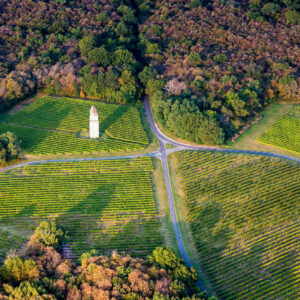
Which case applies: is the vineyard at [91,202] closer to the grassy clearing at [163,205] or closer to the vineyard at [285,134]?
the grassy clearing at [163,205]

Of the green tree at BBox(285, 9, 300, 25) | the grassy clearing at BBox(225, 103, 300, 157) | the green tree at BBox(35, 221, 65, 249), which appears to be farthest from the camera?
the green tree at BBox(285, 9, 300, 25)

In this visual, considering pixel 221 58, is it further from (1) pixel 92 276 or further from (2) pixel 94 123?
(1) pixel 92 276

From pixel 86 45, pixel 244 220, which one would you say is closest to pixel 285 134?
pixel 244 220

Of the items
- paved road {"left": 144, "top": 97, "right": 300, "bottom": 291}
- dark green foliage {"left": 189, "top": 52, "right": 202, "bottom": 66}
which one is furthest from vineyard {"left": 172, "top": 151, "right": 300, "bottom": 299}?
dark green foliage {"left": 189, "top": 52, "right": 202, "bottom": 66}

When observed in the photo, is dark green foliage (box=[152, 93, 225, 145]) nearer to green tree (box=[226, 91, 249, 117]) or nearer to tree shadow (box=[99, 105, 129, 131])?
green tree (box=[226, 91, 249, 117])

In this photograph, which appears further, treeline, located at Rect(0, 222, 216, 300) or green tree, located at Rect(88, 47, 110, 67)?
green tree, located at Rect(88, 47, 110, 67)

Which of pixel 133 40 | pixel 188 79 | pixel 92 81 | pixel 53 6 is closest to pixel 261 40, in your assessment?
pixel 188 79
